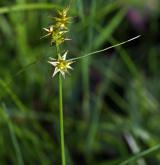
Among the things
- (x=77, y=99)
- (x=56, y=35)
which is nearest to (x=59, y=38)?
(x=56, y=35)

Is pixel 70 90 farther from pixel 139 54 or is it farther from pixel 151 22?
pixel 151 22

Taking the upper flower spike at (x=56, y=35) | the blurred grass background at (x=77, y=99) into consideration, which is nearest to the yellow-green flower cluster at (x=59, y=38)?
the upper flower spike at (x=56, y=35)

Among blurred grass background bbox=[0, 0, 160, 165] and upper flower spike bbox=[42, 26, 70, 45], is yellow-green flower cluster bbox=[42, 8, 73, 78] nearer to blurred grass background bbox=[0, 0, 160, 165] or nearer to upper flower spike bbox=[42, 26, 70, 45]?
upper flower spike bbox=[42, 26, 70, 45]

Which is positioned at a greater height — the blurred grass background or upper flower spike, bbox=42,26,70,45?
the blurred grass background

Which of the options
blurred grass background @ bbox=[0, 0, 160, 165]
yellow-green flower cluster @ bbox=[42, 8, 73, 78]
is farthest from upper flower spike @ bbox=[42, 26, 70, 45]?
blurred grass background @ bbox=[0, 0, 160, 165]

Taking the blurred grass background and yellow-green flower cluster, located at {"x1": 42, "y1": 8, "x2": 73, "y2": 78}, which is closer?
yellow-green flower cluster, located at {"x1": 42, "y1": 8, "x2": 73, "y2": 78}

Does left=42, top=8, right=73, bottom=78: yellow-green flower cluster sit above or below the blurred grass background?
below

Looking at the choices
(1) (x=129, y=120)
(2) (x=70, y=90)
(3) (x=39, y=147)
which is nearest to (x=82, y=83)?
(2) (x=70, y=90)

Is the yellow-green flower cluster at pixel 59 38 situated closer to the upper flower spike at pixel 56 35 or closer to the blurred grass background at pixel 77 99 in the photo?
the upper flower spike at pixel 56 35

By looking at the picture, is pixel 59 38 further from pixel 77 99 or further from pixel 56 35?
pixel 77 99
